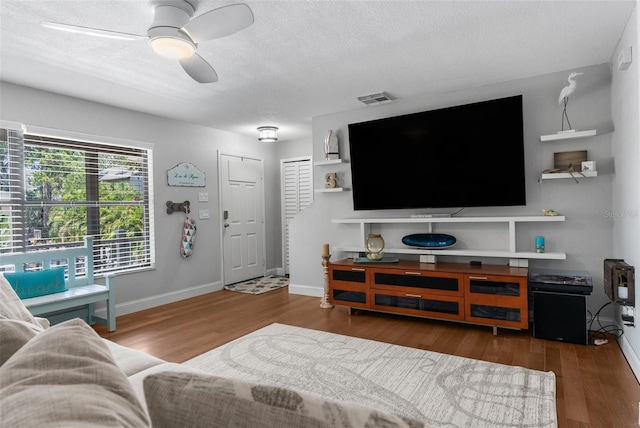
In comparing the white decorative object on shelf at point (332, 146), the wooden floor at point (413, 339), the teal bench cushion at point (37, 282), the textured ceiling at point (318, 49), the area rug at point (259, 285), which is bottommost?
the wooden floor at point (413, 339)

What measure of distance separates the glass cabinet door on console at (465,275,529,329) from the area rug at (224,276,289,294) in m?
2.94

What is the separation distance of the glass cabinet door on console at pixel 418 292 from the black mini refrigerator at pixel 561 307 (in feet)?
2.03

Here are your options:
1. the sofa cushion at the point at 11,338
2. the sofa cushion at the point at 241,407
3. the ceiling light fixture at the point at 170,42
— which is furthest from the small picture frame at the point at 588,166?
the sofa cushion at the point at 11,338

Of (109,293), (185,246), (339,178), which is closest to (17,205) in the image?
(109,293)

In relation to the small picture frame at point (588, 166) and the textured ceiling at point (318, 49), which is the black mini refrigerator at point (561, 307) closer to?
the small picture frame at point (588, 166)

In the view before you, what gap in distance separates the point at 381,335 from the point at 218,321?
1.72m

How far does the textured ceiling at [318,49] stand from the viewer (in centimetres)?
227

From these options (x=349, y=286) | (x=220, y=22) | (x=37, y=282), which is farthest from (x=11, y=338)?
(x=349, y=286)

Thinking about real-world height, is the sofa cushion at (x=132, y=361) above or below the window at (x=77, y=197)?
below

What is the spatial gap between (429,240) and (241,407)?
141 inches

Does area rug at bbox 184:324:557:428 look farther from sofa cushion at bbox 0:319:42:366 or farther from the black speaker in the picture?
sofa cushion at bbox 0:319:42:366

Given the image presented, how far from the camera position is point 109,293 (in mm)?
3574

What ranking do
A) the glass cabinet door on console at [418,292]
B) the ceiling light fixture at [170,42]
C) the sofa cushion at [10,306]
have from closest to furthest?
the sofa cushion at [10,306] → the ceiling light fixture at [170,42] → the glass cabinet door on console at [418,292]

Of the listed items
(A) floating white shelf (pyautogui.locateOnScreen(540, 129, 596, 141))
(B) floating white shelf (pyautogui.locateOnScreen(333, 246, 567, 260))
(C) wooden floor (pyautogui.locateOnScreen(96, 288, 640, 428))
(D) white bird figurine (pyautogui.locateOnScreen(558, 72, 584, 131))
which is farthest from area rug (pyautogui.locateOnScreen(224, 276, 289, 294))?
(D) white bird figurine (pyautogui.locateOnScreen(558, 72, 584, 131))
